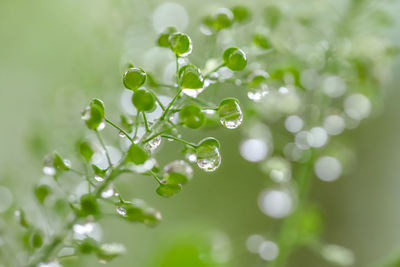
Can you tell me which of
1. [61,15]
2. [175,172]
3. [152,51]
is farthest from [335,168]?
[61,15]

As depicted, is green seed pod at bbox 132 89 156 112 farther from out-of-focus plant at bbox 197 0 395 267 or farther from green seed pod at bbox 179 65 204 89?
out-of-focus plant at bbox 197 0 395 267

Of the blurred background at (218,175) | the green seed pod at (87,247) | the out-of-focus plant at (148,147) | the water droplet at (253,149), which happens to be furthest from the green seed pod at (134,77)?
the blurred background at (218,175)

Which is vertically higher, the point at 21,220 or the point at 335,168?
the point at 335,168

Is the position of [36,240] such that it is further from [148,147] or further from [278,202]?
[278,202]

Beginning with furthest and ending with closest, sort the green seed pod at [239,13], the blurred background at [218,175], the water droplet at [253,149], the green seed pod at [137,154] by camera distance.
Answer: the blurred background at [218,175], the water droplet at [253,149], the green seed pod at [239,13], the green seed pod at [137,154]

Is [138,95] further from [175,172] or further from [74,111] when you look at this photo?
[74,111]

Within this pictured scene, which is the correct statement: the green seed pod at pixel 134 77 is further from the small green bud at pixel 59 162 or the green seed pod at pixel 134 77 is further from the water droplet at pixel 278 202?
the water droplet at pixel 278 202

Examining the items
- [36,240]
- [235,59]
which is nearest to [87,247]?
[36,240]

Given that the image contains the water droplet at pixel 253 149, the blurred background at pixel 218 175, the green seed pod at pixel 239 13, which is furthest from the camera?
the blurred background at pixel 218 175
